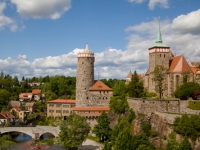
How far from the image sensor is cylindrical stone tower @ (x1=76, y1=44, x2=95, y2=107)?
59.3 m

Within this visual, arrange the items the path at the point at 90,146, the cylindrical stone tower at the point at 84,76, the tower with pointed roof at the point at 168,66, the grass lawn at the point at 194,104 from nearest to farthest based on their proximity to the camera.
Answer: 1. the grass lawn at the point at 194,104
2. the path at the point at 90,146
3. the tower with pointed roof at the point at 168,66
4. the cylindrical stone tower at the point at 84,76

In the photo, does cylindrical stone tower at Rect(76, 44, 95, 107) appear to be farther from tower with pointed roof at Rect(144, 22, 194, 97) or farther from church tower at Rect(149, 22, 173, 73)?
church tower at Rect(149, 22, 173, 73)

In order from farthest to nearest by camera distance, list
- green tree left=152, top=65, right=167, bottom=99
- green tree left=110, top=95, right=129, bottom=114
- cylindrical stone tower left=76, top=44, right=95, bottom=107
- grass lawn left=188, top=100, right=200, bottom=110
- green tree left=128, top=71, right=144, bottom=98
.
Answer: cylindrical stone tower left=76, top=44, right=95, bottom=107 < green tree left=128, top=71, right=144, bottom=98 < green tree left=152, top=65, right=167, bottom=99 < green tree left=110, top=95, right=129, bottom=114 < grass lawn left=188, top=100, right=200, bottom=110

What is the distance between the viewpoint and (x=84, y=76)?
195 feet

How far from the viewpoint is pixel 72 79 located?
360ft

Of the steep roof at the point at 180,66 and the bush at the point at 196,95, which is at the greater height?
the steep roof at the point at 180,66

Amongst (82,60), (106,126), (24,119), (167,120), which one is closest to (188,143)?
(167,120)

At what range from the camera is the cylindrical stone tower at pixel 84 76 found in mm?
59344

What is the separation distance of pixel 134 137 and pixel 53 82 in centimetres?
6238

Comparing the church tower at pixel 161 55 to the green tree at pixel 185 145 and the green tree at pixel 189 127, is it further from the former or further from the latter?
the green tree at pixel 185 145

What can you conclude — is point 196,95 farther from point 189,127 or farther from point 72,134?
point 72,134

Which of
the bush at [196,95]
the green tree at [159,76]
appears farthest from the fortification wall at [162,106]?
the green tree at [159,76]

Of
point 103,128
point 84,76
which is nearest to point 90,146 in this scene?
point 103,128

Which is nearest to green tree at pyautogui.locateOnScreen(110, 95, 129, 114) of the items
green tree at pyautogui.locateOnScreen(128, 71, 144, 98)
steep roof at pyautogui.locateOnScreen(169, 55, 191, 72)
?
green tree at pyautogui.locateOnScreen(128, 71, 144, 98)
